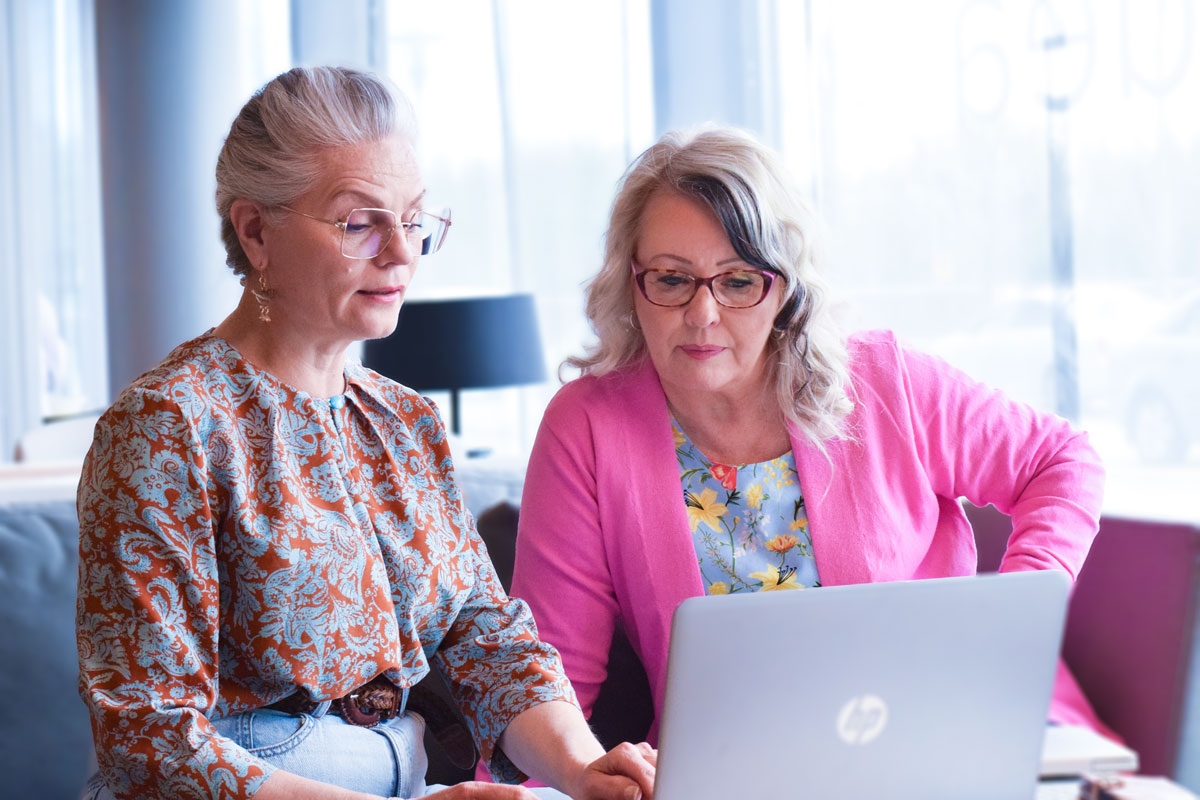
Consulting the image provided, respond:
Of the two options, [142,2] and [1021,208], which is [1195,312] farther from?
[142,2]

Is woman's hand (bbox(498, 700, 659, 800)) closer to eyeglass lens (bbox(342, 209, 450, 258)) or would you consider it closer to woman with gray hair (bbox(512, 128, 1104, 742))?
woman with gray hair (bbox(512, 128, 1104, 742))

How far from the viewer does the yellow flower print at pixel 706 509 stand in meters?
1.72

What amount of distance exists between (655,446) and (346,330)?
556 millimetres

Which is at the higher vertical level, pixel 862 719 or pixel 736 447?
pixel 736 447

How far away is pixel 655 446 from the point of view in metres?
1.74

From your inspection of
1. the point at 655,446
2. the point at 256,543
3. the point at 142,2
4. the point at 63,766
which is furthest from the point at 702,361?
the point at 142,2

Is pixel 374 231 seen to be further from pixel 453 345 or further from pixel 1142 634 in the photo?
pixel 453 345

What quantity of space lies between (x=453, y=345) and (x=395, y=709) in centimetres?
195

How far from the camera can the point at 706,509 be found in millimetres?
1731

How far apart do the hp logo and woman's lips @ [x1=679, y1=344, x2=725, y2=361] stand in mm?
711

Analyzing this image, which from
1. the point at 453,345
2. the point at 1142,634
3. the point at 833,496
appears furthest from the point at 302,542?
the point at 453,345

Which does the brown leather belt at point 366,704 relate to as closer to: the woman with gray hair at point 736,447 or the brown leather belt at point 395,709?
the brown leather belt at point 395,709

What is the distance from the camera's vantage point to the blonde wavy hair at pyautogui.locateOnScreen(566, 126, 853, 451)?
1.66 metres

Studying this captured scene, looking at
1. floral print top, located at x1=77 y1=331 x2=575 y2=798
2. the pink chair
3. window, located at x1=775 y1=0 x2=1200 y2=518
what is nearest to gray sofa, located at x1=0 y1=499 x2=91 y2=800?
floral print top, located at x1=77 y1=331 x2=575 y2=798
